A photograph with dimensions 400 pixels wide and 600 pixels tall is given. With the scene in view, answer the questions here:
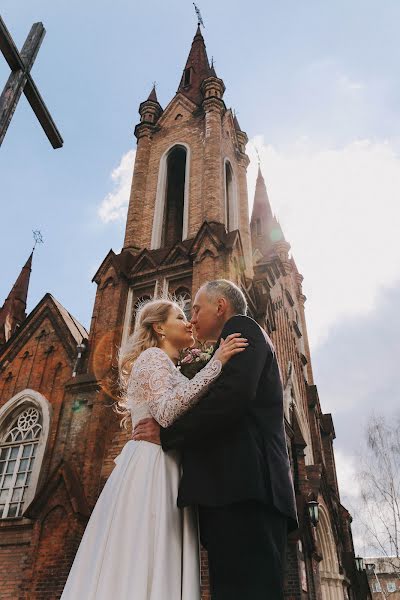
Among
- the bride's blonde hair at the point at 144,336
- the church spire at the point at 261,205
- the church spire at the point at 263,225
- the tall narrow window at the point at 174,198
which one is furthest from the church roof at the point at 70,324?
the church spire at the point at 261,205

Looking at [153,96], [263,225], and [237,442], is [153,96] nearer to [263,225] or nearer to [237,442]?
[263,225]

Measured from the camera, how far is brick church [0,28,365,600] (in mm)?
9477

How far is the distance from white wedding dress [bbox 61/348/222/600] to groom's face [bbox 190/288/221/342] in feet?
1.31

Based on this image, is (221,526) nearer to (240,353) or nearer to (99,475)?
(240,353)

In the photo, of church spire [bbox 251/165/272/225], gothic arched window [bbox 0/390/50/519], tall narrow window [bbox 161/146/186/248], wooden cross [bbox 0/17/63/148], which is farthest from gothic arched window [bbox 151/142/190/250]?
church spire [bbox 251/165/272/225]

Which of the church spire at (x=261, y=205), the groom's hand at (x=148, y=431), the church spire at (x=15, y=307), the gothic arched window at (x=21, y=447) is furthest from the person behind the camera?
the church spire at (x=261, y=205)

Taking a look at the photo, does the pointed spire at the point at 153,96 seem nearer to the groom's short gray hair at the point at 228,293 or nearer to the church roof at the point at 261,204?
the church roof at the point at 261,204

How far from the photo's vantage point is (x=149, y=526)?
92.7 inches

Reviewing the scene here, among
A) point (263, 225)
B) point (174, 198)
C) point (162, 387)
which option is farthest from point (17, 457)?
point (263, 225)

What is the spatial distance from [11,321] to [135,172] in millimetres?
8502

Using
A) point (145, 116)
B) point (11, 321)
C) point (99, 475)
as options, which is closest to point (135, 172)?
point (145, 116)

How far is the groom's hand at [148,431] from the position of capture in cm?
259

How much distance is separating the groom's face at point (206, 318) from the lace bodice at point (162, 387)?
0.92 ft

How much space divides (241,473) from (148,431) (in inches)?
26.4
